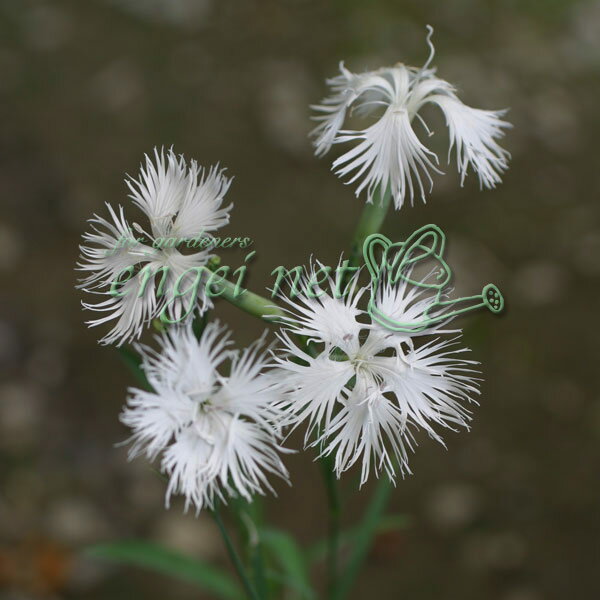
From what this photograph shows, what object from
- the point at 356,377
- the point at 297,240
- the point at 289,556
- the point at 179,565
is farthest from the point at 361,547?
the point at 297,240

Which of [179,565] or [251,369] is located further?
[179,565]

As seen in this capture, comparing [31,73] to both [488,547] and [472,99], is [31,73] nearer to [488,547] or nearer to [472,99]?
[472,99]

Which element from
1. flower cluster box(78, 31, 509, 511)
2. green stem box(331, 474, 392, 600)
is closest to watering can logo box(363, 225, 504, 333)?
flower cluster box(78, 31, 509, 511)

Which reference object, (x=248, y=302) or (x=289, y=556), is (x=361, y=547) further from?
(x=248, y=302)

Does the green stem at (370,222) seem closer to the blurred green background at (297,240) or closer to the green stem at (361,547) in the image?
the green stem at (361,547)

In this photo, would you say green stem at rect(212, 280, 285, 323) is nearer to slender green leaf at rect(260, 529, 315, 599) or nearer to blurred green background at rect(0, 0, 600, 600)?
slender green leaf at rect(260, 529, 315, 599)

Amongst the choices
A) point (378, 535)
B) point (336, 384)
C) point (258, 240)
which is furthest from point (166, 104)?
point (336, 384)
